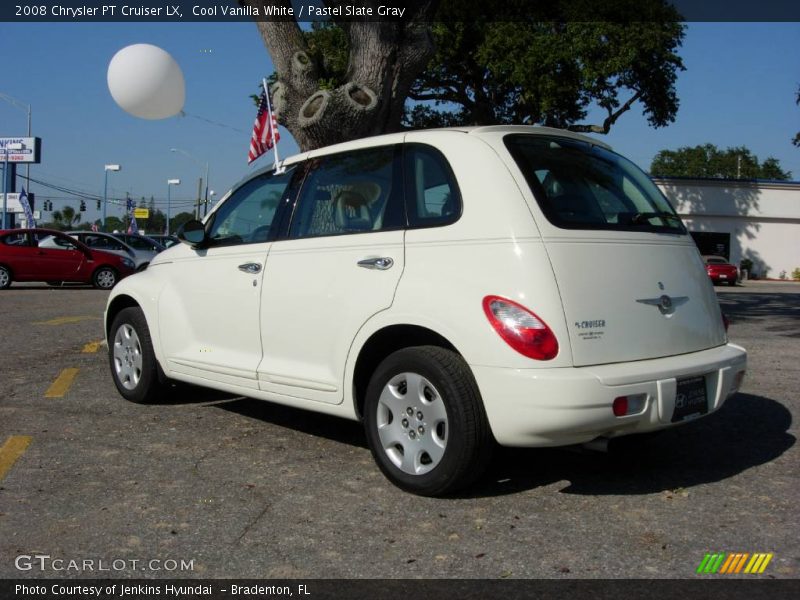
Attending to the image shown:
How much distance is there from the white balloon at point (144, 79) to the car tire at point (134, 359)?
3352 mm

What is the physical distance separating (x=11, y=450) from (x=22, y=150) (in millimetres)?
69752

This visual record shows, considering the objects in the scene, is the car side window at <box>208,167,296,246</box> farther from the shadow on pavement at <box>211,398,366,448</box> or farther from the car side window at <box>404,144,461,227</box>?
the shadow on pavement at <box>211,398,366,448</box>

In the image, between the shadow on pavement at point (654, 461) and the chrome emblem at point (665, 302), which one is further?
the shadow on pavement at point (654, 461)

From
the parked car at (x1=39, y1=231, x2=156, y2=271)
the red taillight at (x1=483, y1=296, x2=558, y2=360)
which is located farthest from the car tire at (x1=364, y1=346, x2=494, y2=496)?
the parked car at (x1=39, y1=231, x2=156, y2=271)

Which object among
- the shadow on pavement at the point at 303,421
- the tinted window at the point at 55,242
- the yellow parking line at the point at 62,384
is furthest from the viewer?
the tinted window at the point at 55,242

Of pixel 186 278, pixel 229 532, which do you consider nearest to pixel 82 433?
pixel 186 278

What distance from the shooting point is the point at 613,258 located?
3902 millimetres

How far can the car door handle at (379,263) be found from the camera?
4141mm

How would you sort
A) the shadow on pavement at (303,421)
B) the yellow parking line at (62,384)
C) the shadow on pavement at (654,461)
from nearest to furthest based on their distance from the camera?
the shadow on pavement at (654,461) → the shadow on pavement at (303,421) → the yellow parking line at (62,384)

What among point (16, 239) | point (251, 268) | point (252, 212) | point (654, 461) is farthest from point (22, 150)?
point (654, 461)

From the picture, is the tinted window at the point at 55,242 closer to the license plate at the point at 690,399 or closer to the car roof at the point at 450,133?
the car roof at the point at 450,133

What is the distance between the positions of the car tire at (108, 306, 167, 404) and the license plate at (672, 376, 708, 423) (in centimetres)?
365

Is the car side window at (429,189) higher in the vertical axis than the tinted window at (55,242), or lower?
higher
